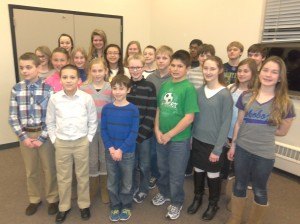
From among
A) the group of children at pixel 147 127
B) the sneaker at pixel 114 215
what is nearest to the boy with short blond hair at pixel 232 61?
the group of children at pixel 147 127

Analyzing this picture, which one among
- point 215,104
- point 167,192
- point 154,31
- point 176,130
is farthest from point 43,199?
point 154,31

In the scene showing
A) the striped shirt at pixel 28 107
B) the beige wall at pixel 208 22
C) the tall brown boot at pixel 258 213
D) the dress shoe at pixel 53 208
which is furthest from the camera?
the beige wall at pixel 208 22

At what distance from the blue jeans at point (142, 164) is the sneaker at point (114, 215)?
1.17ft

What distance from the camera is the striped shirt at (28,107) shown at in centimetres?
211

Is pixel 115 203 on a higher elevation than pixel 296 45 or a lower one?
lower

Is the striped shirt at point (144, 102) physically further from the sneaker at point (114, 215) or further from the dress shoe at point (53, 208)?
the dress shoe at point (53, 208)

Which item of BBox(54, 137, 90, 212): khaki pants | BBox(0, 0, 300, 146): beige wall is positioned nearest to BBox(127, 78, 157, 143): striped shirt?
BBox(54, 137, 90, 212): khaki pants

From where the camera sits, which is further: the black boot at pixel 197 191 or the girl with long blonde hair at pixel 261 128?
the black boot at pixel 197 191

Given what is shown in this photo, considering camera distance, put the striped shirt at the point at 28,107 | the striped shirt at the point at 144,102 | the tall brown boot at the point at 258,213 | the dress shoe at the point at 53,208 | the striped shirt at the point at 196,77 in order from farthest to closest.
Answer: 1. the striped shirt at the point at 196,77
2. the dress shoe at the point at 53,208
3. the striped shirt at the point at 144,102
4. the striped shirt at the point at 28,107
5. the tall brown boot at the point at 258,213

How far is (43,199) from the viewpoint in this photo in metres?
2.57

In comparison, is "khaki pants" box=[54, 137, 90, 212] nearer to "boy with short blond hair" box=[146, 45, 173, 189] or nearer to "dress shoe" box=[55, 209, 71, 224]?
"dress shoe" box=[55, 209, 71, 224]

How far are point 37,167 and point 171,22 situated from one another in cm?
344

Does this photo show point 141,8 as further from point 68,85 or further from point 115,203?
point 115,203

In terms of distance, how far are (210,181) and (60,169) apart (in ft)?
4.24
